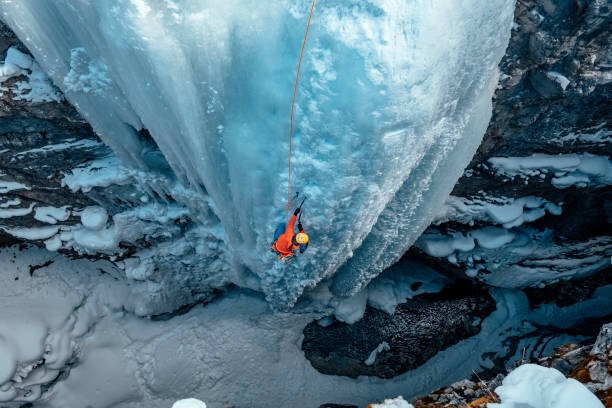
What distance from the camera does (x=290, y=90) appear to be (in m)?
2.87

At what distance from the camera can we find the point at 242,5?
2.76 m

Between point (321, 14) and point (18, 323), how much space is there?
4924mm

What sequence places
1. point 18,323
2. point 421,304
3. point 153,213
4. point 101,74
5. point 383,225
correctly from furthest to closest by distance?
point 421,304 < point 18,323 < point 153,213 < point 383,225 < point 101,74

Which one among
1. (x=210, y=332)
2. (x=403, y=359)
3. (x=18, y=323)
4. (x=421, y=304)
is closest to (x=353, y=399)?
(x=403, y=359)

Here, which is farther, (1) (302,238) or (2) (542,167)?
(2) (542,167)

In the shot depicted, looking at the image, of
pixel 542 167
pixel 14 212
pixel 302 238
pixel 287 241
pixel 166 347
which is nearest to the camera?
pixel 302 238

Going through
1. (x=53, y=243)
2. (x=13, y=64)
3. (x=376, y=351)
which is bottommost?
(x=376, y=351)

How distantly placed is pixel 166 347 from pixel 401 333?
320cm

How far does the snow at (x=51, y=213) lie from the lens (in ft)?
16.1

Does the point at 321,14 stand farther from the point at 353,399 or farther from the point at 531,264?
the point at 353,399

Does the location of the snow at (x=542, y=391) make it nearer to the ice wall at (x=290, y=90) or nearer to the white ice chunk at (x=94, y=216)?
the ice wall at (x=290, y=90)

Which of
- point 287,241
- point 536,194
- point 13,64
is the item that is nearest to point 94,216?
point 13,64

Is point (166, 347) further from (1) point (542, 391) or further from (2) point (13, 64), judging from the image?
(1) point (542, 391)

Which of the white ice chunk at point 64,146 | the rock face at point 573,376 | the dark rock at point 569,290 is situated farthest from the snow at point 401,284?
the white ice chunk at point 64,146
